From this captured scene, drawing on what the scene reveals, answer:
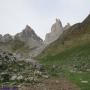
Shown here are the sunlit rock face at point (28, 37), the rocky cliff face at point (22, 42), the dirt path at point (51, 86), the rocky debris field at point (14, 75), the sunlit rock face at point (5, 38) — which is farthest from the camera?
the sunlit rock face at point (28, 37)

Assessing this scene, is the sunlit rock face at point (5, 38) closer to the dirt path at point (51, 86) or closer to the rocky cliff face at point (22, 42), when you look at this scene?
the rocky cliff face at point (22, 42)

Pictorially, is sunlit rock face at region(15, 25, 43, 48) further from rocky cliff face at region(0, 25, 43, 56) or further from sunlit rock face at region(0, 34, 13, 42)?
sunlit rock face at region(0, 34, 13, 42)

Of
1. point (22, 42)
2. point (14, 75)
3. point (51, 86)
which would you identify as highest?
point (22, 42)

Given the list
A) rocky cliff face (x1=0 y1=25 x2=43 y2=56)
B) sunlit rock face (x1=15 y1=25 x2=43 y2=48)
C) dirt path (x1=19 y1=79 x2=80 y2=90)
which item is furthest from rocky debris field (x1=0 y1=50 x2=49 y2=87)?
sunlit rock face (x1=15 y1=25 x2=43 y2=48)

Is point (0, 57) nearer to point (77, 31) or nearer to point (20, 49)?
point (77, 31)

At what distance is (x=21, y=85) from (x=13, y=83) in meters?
1.75

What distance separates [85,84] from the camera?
34.4 m

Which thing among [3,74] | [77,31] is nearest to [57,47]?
[77,31]

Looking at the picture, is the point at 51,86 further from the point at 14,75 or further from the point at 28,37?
the point at 28,37

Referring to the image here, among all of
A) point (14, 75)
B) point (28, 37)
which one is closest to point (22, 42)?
point (28, 37)

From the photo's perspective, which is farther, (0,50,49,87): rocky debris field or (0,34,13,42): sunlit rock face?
(0,34,13,42): sunlit rock face

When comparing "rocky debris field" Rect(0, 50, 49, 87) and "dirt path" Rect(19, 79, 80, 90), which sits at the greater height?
"rocky debris field" Rect(0, 50, 49, 87)

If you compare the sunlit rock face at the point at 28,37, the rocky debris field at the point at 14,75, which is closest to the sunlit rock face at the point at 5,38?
the sunlit rock face at the point at 28,37

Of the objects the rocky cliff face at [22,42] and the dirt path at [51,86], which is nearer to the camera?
the dirt path at [51,86]
